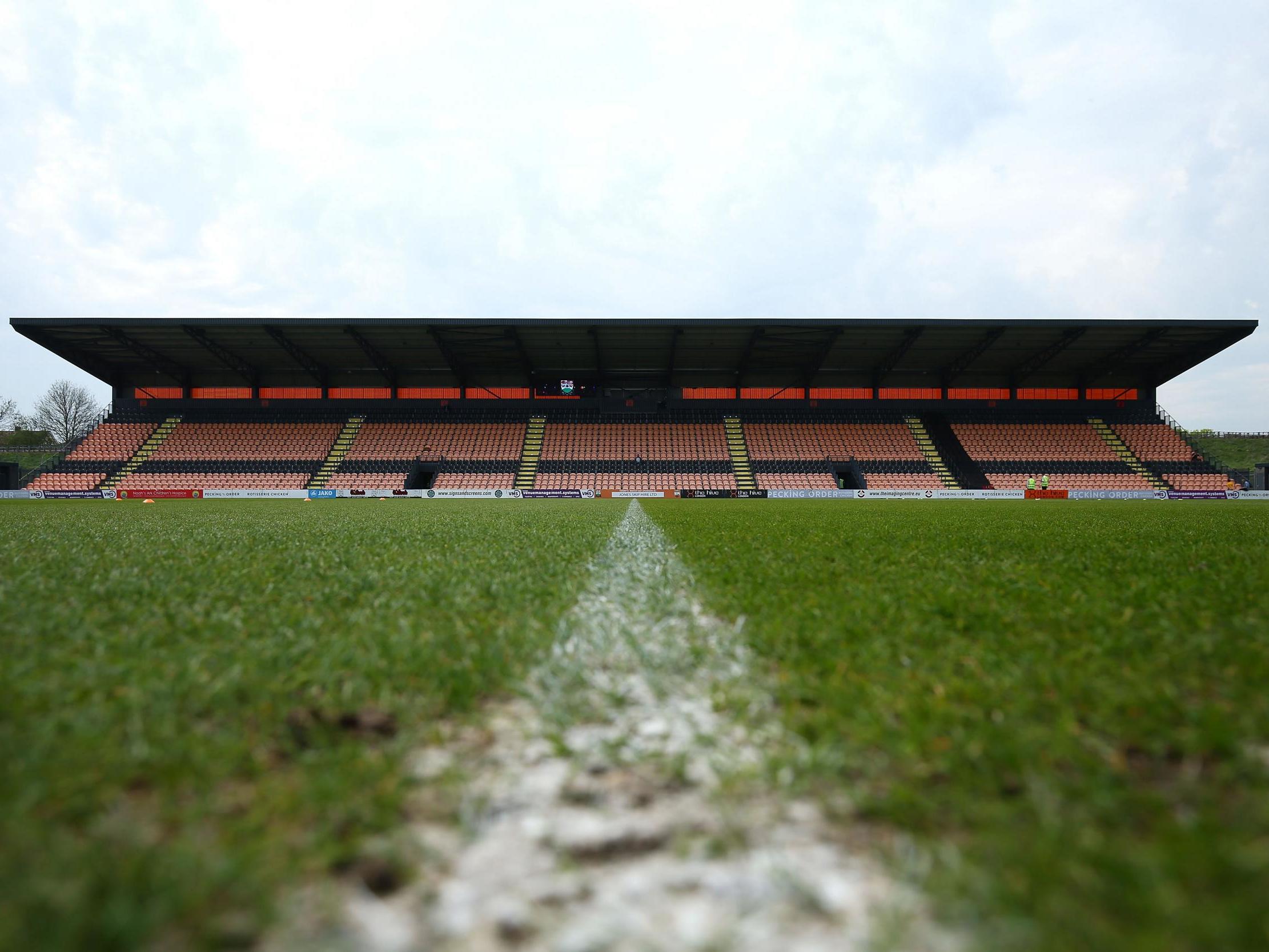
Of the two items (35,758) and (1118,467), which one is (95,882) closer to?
(35,758)

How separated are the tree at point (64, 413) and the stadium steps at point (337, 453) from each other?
1091 inches

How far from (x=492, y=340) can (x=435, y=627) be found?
84.0 feet

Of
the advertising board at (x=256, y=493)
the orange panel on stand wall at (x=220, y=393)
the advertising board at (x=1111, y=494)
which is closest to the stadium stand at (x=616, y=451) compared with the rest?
the advertising board at (x=256, y=493)

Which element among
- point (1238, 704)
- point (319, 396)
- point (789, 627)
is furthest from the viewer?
point (319, 396)

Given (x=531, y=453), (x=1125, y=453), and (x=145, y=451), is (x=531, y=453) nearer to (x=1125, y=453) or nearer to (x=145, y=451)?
(x=145, y=451)

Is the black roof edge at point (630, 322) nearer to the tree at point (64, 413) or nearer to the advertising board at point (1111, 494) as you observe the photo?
the advertising board at point (1111, 494)

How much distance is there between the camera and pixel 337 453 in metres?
27.7

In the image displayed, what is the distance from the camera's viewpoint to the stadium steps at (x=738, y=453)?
26641mm

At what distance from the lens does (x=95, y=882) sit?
0.48 meters

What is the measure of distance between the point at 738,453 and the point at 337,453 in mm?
19046

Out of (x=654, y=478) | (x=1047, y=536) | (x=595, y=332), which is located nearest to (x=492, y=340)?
(x=595, y=332)

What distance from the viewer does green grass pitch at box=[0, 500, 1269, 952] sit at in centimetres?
48

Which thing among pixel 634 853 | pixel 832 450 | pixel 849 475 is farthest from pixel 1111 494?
pixel 634 853

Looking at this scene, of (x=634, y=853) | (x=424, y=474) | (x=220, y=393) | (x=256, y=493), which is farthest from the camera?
(x=220, y=393)
